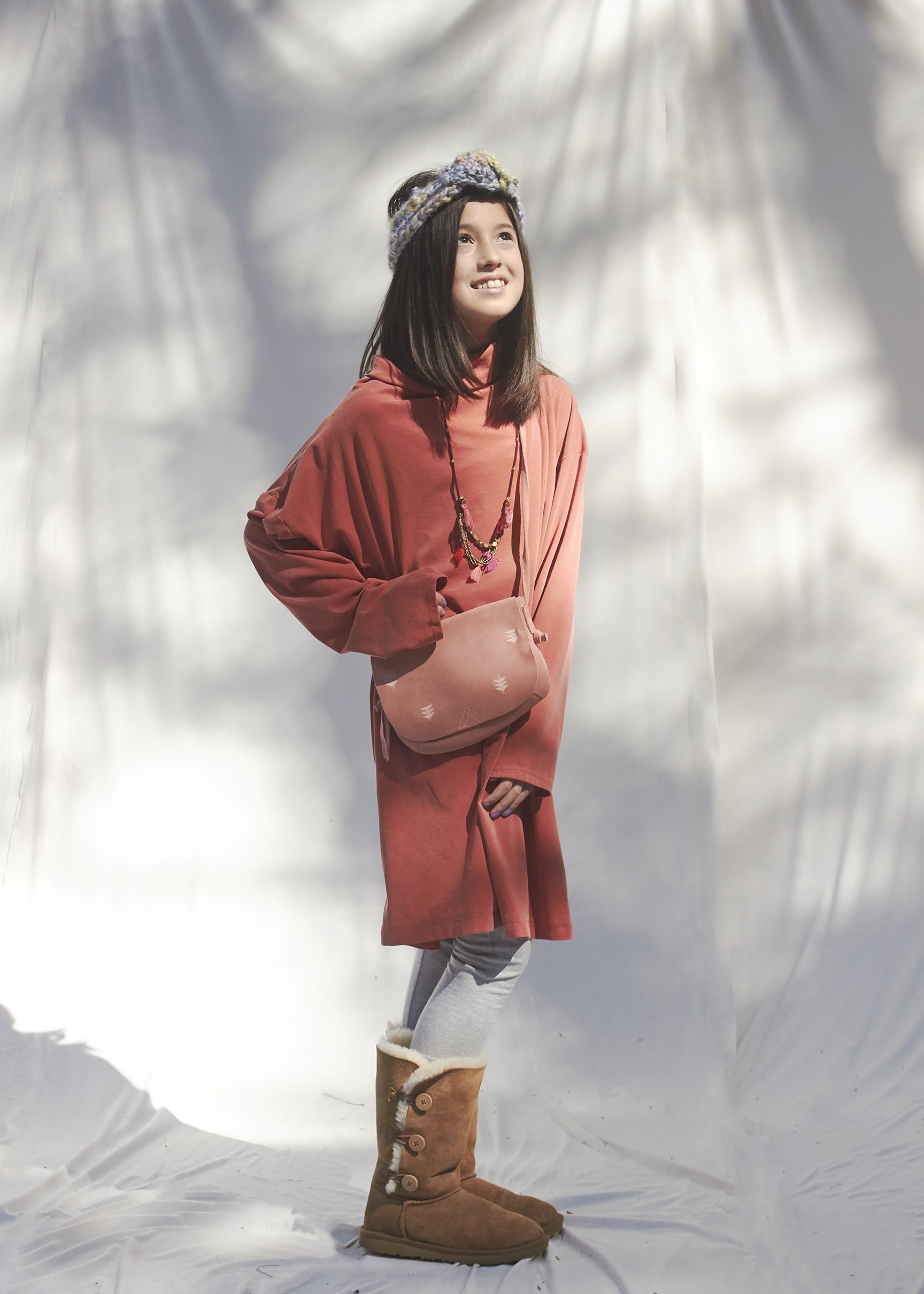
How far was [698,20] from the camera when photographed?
2.35 m

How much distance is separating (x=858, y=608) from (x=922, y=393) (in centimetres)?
46

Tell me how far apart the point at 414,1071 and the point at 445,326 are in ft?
2.95

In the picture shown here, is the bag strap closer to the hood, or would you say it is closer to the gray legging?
the hood

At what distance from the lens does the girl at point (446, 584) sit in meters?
1.34

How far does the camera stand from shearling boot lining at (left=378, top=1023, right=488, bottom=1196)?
136 centimetres

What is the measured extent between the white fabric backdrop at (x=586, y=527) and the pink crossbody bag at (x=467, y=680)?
36.6 inches

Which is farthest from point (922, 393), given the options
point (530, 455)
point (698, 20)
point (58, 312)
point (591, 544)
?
point (58, 312)

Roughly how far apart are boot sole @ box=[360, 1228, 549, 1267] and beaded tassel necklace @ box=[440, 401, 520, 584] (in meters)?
0.81

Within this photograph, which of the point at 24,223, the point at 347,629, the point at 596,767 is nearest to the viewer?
the point at 347,629

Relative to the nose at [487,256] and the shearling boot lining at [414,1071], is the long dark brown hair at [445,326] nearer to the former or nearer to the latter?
the nose at [487,256]

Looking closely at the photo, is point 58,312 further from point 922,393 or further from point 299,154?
point 922,393

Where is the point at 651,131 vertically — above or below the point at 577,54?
below

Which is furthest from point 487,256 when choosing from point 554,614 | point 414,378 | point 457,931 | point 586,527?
point 586,527

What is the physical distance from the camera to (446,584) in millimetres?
1371
